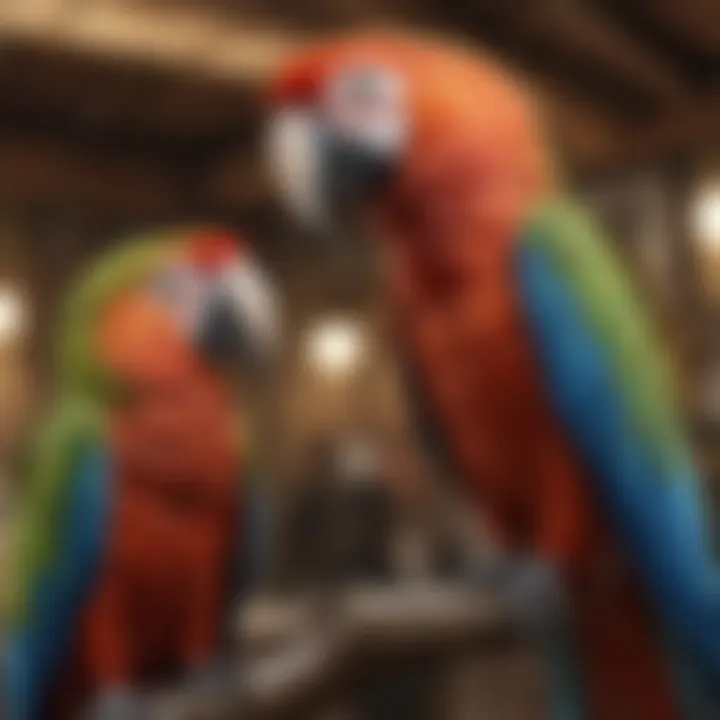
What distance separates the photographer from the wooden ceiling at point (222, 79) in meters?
0.74

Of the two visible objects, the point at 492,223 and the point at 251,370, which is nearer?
the point at 492,223

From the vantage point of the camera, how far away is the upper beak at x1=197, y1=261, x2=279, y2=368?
2.47 ft

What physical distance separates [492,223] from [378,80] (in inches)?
3.5

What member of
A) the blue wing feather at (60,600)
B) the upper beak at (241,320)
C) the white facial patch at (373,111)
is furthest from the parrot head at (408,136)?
the blue wing feather at (60,600)

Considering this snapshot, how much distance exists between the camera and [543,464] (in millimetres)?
610

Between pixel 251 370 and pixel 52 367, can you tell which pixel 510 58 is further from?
pixel 52 367

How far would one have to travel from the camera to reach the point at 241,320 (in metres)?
0.75

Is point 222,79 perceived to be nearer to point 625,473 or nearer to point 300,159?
point 300,159

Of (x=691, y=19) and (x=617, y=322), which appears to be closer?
(x=617, y=322)

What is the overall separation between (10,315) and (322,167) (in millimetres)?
315

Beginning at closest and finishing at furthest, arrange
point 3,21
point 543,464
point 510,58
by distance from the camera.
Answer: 1. point 543,464
2. point 510,58
3. point 3,21

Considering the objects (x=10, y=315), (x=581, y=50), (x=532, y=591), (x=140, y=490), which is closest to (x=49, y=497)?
(x=140, y=490)

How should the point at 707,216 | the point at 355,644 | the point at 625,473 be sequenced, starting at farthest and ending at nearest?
the point at 707,216
the point at 355,644
the point at 625,473

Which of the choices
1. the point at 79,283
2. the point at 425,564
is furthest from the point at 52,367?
the point at 425,564
